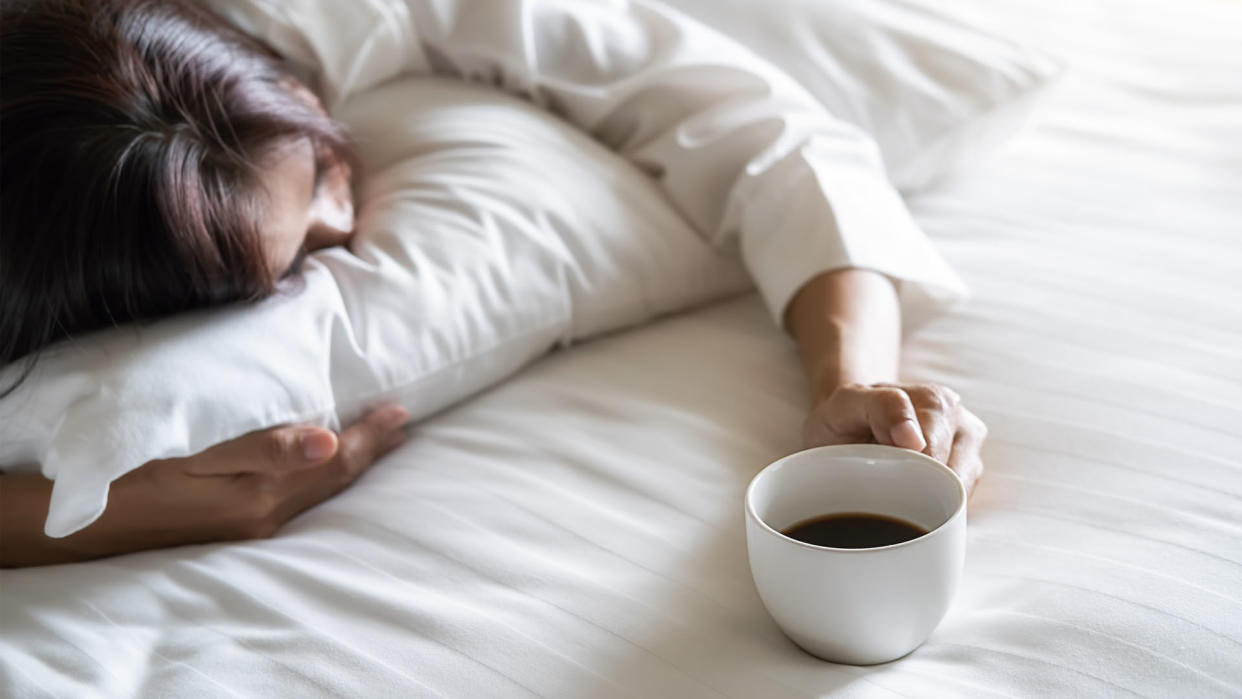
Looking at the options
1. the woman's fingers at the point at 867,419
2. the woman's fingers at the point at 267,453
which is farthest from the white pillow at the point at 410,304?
the woman's fingers at the point at 867,419

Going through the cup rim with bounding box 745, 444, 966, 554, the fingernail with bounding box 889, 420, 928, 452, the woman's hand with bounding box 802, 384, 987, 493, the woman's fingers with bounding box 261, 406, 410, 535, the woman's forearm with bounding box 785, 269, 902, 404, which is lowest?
the woman's fingers with bounding box 261, 406, 410, 535

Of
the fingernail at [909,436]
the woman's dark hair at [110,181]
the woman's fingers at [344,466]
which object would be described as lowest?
the woman's fingers at [344,466]

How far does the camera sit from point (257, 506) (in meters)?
0.75

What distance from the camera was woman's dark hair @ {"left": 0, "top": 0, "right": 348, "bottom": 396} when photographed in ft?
2.31

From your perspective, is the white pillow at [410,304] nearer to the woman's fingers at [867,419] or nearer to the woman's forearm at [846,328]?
the woman's forearm at [846,328]

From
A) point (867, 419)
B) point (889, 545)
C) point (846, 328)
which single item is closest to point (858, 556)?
point (889, 545)

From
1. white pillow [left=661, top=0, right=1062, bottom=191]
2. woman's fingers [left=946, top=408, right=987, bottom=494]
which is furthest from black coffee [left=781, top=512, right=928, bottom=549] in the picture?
white pillow [left=661, top=0, right=1062, bottom=191]

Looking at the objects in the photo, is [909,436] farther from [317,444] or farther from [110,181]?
[110,181]

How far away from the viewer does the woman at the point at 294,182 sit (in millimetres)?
708

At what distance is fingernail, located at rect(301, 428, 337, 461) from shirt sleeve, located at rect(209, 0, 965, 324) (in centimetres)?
35

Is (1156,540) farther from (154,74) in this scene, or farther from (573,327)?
(154,74)

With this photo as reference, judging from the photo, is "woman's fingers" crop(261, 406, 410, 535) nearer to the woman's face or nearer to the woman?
the woman

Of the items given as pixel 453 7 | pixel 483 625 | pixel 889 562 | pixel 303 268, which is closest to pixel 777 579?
pixel 889 562

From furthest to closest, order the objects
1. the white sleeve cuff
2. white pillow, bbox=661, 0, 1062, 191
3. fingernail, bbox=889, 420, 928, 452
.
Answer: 1. white pillow, bbox=661, 0, 1062, 191
2. the white sleeve cuff
3. fingernail, bbox=889, 420, 928, 452
